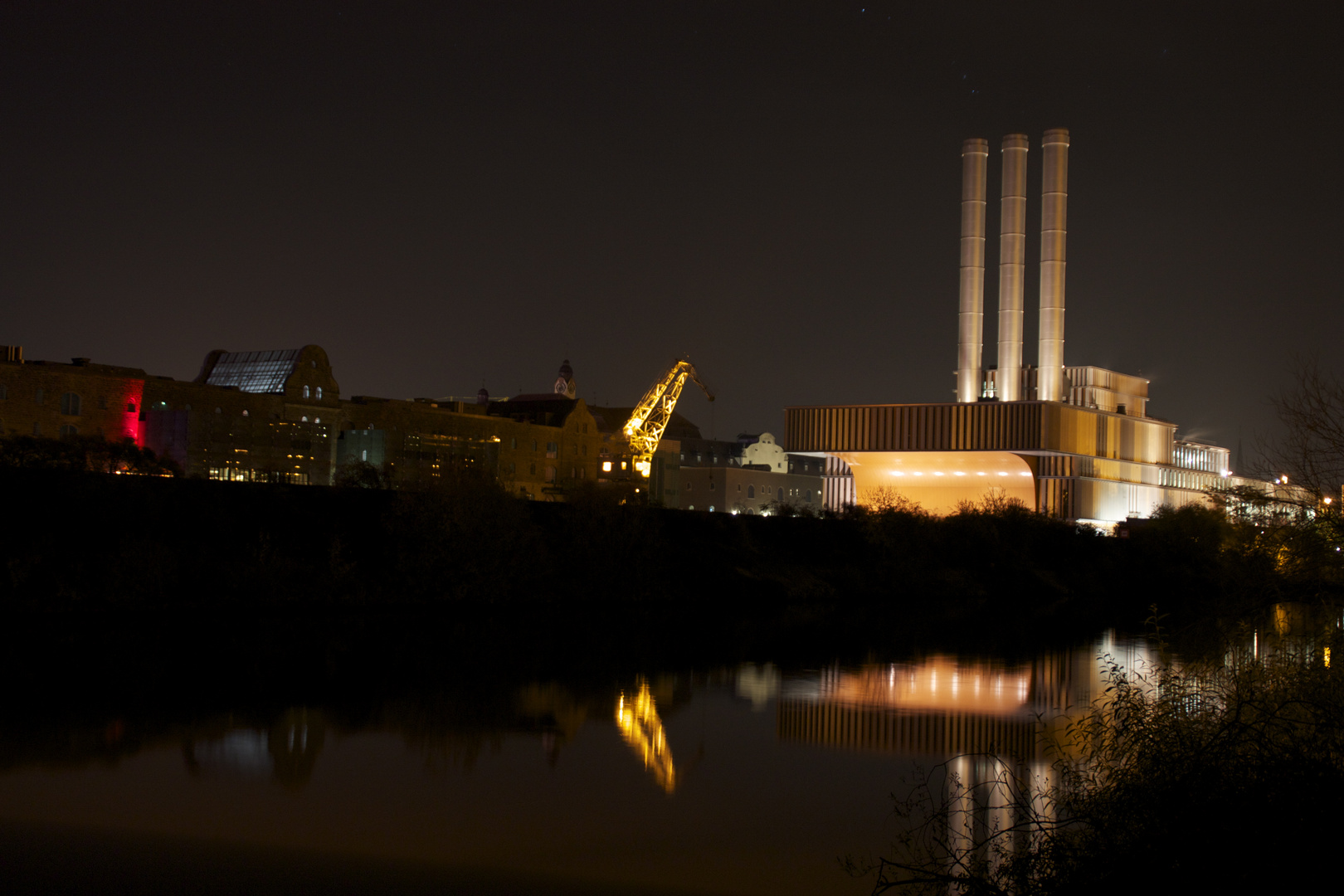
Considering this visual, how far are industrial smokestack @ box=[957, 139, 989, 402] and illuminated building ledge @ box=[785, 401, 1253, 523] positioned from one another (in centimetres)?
443

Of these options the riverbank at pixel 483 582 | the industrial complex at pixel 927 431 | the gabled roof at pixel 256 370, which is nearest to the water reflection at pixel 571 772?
the riverbank at pixel 483 582

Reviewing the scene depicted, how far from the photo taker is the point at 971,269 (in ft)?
244

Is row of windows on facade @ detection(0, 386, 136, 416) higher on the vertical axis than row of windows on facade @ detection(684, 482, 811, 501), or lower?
higher

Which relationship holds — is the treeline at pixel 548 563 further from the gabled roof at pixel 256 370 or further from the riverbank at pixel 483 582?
the gabled roof at pixel 256 370

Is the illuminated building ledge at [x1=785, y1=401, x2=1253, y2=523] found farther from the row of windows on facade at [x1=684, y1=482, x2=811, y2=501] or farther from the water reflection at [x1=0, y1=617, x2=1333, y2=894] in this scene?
the water reflection at [x1=0, y1=617, x2=1333, y2=894]

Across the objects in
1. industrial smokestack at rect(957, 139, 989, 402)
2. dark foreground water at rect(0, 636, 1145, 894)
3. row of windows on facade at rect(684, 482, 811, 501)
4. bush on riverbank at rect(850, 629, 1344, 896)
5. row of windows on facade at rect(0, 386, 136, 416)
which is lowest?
dark foreground water at rect(0, 636, 1145, 894)

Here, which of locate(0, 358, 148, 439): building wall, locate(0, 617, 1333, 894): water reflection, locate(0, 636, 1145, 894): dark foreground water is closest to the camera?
locate(0, 636, 1145, 894): dark foreground water

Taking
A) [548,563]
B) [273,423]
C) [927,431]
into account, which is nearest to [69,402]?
[273,423]

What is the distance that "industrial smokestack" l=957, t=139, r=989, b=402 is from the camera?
74.3m

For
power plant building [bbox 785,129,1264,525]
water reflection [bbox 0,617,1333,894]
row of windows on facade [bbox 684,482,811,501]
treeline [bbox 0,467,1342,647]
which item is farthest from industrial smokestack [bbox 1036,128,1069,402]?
water reflection [bbox 0,617,1333,894]

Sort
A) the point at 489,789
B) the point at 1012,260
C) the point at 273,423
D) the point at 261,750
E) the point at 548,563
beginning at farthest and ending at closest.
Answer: the point at 1012,260 < the point at 273,423 < the point at 548,563 < the point at 261,750 < the point at 489,789

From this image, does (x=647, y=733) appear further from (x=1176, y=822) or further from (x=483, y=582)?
(x=483, y=582)

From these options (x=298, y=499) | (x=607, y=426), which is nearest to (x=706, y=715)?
(x=298, y=499)

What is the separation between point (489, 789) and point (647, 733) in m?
4.22
